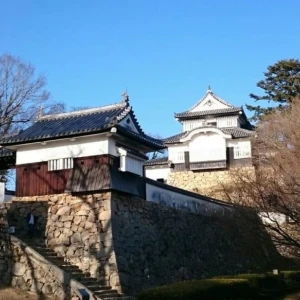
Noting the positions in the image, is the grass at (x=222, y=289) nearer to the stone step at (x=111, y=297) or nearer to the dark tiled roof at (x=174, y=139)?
the stone step at (x=111, y=297)

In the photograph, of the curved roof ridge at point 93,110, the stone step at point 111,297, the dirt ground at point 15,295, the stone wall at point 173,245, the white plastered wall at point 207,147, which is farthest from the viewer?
the white plastered wall at point 207,147

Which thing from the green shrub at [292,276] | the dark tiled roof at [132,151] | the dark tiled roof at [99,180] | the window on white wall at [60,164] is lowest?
the green shrub at [292,276]

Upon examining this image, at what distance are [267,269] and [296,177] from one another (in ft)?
32.2

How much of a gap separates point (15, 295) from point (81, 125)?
6621mm

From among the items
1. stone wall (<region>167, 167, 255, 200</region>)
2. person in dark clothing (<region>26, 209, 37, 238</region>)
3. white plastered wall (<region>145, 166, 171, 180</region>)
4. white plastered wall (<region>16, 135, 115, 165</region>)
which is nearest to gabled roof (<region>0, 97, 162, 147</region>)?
white plastered wall (<region>16, 135, 115, 165</region>)

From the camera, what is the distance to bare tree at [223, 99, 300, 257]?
1388cm

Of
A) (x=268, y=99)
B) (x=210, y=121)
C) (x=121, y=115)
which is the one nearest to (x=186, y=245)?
(x=121, y=115)

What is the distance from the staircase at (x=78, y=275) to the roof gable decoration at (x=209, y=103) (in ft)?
83.8

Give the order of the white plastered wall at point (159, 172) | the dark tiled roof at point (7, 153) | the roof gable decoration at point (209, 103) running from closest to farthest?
1. the dark tiled roof at point (7, 153)
2. the white plastered wall at point (159, 172)
3. the roof gable decoration at point (209, 103)

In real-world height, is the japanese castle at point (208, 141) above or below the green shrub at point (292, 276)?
above

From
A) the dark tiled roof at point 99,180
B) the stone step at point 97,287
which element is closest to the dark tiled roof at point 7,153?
the dark tiled roof at point 99,180

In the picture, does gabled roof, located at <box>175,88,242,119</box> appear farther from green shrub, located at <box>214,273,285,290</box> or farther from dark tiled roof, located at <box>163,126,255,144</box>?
green shrub, located at <box>214,273,285,290</box>

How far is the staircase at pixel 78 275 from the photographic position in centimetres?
1466

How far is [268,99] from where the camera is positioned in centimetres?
4072
